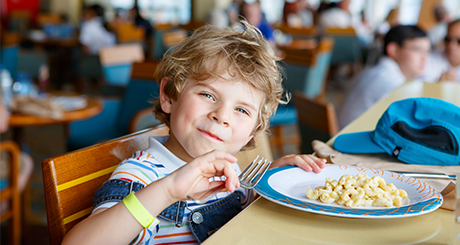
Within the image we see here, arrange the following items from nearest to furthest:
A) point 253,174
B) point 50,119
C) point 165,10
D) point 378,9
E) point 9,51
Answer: point 253,174, point 50,119, point 9,51, point 378,9, point 165,10

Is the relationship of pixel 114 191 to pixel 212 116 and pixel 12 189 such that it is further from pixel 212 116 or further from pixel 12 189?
pixel 12 189

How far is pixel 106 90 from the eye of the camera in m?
3.35

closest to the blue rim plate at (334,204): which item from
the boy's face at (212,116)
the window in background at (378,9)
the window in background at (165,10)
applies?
the boy's face at (212,116)

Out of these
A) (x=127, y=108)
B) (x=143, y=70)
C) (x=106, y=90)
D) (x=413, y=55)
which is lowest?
(x=106, y=90)

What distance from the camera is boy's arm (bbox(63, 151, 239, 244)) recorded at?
25.1 inches

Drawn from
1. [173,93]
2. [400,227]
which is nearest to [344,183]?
[400,227]

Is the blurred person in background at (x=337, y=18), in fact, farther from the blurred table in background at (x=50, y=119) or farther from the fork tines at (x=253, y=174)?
the fork tines at (x=253, y=174)

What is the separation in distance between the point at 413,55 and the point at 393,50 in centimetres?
13

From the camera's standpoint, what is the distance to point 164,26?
7.39 metres

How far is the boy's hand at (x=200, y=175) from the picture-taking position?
635 millimetres

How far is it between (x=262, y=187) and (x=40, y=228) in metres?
2.04

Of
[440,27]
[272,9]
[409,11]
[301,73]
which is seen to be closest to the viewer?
[301,73]

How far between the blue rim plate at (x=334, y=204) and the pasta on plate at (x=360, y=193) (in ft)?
0.04

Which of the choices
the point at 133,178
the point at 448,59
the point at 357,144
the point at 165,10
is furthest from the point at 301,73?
the point at 165,10
